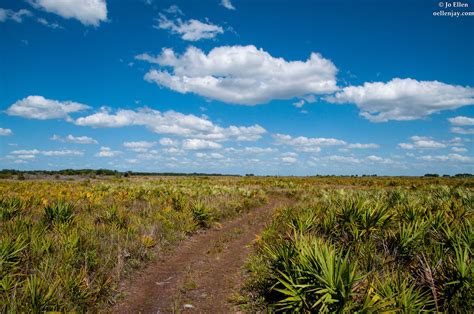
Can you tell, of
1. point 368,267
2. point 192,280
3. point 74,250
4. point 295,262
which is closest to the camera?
point 295,262

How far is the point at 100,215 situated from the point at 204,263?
19.4ft

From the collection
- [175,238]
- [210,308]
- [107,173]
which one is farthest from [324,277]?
[107,173]

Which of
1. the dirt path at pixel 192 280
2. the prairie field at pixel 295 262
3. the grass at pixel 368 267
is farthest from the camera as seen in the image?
the dirt path at pixel 192 280

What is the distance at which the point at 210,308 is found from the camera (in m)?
6.28

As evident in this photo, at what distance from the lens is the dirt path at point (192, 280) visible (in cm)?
632

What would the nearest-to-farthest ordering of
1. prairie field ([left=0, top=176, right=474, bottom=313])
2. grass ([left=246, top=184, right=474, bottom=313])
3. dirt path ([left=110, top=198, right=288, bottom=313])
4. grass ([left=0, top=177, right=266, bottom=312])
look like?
grass ([left=246, top=184, right=474, bottom=313])
prairie field ([left=0, top=176, right=474, bottom=313])
grass ([left=0, top=177, right=266, bottom=312])
dirt path ([left=110, top=198, right=288, bottom=313])

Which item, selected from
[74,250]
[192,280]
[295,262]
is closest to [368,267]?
[295,262]

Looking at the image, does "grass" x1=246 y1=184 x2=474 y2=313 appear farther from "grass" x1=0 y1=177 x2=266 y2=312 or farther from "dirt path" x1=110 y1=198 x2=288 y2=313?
"grass" x1=0 y1=177 x2=266 y2=312

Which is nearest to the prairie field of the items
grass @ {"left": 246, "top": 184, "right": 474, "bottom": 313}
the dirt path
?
grass @ {"left": 246, "top": 184, "right": 474, "bottom": 313}

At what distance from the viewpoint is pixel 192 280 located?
25.1ft

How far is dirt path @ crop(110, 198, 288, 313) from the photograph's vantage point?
249 inches

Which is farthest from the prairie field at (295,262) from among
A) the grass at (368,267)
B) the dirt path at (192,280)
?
the dirt path at (192,280)

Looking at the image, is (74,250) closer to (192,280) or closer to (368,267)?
(192,280)

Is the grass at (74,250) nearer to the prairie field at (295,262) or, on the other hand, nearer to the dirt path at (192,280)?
the prairie field at (295,262)
